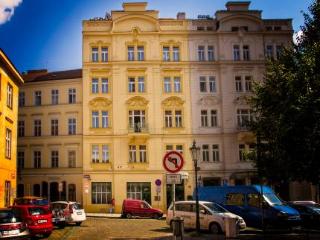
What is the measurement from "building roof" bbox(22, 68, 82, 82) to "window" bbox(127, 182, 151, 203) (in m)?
14.2

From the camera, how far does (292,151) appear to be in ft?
70.7

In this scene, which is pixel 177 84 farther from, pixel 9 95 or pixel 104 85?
pixel 9 95

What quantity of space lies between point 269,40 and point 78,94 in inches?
863

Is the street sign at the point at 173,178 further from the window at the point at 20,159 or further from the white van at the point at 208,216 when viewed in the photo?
the window at the point at 20,159

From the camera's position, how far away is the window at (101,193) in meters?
48.2

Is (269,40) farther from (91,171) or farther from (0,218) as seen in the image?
(0,218)

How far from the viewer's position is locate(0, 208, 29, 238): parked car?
62.8 feet

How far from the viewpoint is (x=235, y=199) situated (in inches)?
1097

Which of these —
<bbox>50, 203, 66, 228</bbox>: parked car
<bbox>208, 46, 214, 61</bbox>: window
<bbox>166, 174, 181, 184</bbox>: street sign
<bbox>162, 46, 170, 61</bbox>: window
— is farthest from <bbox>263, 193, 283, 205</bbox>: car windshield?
<bbox>162, 46, 170, 61</bbox>: window

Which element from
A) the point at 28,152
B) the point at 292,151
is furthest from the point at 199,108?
the point at 292,151

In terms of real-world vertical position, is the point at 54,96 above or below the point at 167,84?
Result: below

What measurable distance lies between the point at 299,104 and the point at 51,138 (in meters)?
37.4

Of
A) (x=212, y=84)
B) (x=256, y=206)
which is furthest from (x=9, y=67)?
(x=212, y=84)

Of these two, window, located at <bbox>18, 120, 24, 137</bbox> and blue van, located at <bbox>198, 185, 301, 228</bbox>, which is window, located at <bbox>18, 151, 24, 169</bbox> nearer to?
window, located at <bbox>18, 120, 24, 137</bbox>
